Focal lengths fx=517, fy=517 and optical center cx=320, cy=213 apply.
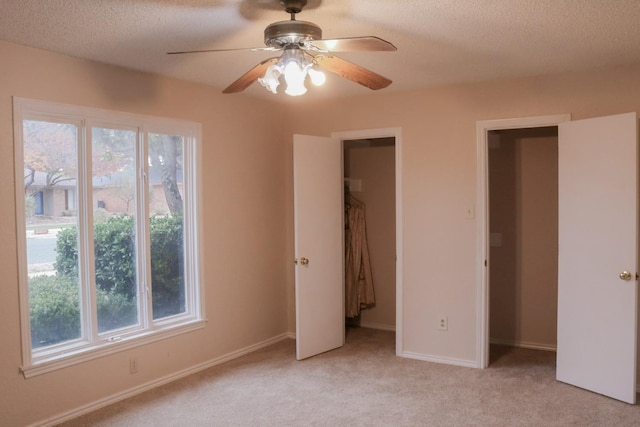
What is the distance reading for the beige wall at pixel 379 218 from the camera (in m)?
5.63

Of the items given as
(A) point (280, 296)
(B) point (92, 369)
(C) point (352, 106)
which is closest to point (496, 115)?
(C) point (352, 106)

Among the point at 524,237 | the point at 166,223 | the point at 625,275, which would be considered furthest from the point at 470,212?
the point at 166,223

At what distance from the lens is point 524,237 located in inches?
194

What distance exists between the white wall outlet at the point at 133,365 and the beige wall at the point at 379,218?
2.74 m

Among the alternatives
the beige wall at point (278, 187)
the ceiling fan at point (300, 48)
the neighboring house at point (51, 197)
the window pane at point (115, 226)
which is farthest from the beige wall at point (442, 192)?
the neighboring house at point (51, 197)

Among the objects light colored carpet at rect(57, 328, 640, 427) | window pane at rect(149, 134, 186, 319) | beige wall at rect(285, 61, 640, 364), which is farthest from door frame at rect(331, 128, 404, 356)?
window pane at rect(149, 134, 186, 319)

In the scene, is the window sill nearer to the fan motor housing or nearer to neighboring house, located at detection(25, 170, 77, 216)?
neighboring house, located at detection(25, 170, 77, 216)

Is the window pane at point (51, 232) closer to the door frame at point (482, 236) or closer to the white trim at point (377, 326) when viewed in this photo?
the door frame at point (482, 236)

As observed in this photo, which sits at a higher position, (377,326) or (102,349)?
(102,349)

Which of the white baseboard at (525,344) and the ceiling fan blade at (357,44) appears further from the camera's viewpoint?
the white baseboard at (525,344)

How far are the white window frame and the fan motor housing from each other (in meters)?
1.69

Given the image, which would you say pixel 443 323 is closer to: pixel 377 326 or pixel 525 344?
pixel 525 344

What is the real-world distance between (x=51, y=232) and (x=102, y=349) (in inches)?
33.9

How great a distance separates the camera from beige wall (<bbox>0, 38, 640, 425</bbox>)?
351cm
